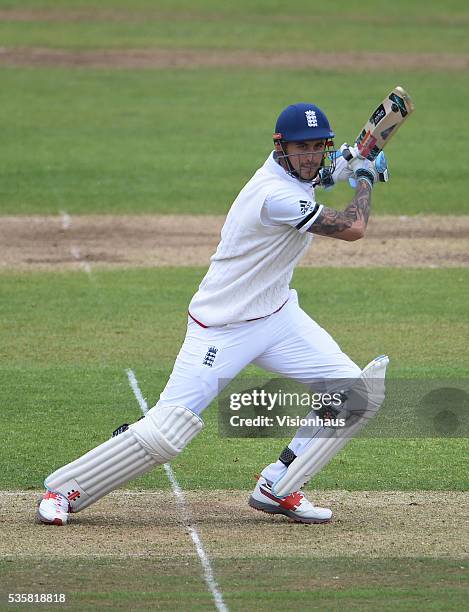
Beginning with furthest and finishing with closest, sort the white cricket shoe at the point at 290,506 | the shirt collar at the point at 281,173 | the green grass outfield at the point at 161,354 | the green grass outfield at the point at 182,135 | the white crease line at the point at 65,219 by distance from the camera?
the green grass outfield at the point at 182,135 → the white crease line at the point at 65,219 → the green grass outfield at the point at 161,354 → the white cricket shoe at the point at 290,506 → the shirt collar at the point at 281,173

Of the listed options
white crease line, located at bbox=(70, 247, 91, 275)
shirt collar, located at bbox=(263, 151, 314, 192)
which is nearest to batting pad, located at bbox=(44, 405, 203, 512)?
shirt collar, located at bbox=(263, 151, 314, 192)

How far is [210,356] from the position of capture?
23.9 feet

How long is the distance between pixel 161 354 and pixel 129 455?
173 inches

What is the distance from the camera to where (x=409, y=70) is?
1126 inches

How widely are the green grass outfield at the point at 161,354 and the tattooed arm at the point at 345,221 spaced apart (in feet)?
5.82

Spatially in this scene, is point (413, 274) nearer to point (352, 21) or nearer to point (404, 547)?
point (404, 547)

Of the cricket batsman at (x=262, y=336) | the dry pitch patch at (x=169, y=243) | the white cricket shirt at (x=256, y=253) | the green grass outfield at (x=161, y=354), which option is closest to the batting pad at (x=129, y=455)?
the cricket batsman at (x=262, y=336)

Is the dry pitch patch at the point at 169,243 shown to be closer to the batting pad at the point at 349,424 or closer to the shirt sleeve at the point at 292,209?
the batting pad at the point at 349,424

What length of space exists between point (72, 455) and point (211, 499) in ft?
4.04

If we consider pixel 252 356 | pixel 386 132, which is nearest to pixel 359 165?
pixel 386 132

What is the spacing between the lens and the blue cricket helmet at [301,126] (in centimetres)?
729

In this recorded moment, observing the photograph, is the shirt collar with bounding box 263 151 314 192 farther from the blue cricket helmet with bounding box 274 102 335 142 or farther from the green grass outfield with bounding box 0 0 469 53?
the green grass outfield with bounding box 0 0 469 53

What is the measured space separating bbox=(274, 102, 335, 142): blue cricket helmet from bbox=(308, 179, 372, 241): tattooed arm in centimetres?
40

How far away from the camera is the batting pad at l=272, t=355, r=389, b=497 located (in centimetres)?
744
